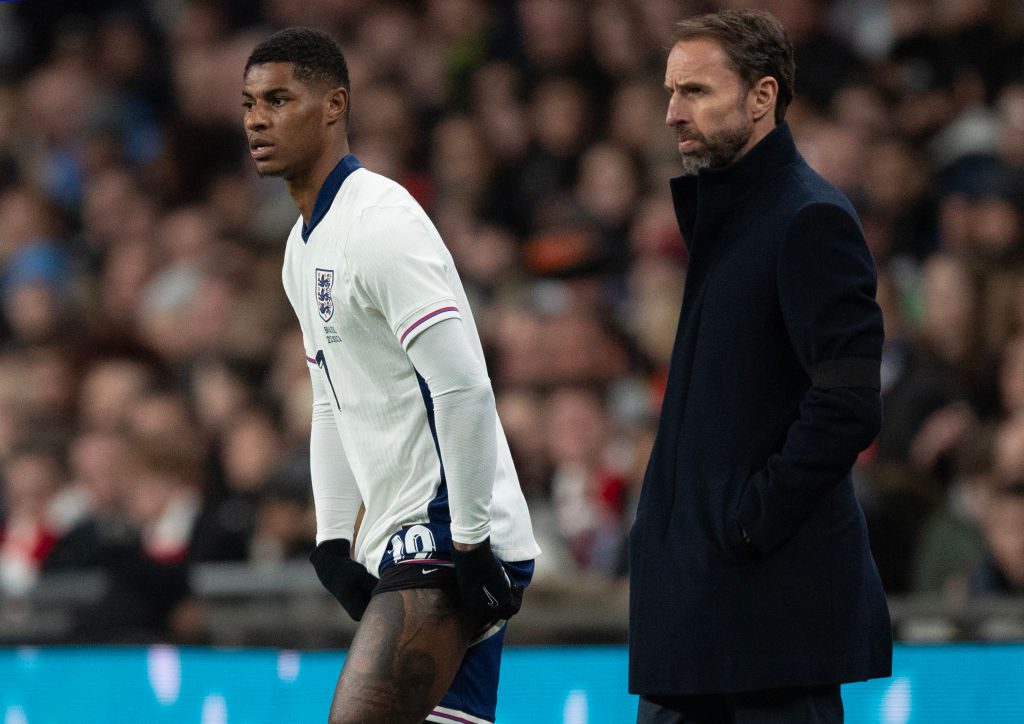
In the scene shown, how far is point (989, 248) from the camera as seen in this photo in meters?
6.19

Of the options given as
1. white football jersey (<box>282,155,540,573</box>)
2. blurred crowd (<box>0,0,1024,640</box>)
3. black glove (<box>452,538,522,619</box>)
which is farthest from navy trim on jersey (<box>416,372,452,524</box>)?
blurred crowd (<box>0,0,1024,640</box>)

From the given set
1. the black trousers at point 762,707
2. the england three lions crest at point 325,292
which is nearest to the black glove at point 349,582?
the england three lions crest at point 325,292

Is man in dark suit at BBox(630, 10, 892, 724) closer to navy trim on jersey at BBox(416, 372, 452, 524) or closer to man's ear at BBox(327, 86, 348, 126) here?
navy trim on jersey at BBox(416, 372, 452, 524)

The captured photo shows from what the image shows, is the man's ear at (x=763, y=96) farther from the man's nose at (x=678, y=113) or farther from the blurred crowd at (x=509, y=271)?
the blurred crowd at (x=509, y=271)

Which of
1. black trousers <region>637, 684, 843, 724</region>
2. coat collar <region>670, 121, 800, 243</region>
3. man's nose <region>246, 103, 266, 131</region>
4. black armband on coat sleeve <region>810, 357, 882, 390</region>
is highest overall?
man's nose <region>246, 103, 266, 131</region>

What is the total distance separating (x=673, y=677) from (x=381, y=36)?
6967 millimetres

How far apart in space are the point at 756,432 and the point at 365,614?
0.88m

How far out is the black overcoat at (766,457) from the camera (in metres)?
2.87

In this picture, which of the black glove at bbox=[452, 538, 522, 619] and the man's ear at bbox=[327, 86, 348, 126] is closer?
the black glove at bbox=[452, 538, 522, 619]

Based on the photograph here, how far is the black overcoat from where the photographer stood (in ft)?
9.42

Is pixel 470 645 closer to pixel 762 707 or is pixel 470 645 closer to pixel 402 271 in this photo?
pixel 762 707

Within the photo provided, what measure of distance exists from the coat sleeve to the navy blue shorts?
650mm

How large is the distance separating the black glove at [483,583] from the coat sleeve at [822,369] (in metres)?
0.53

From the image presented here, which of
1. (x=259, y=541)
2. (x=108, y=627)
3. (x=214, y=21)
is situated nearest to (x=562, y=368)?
(x=259, y=541)
